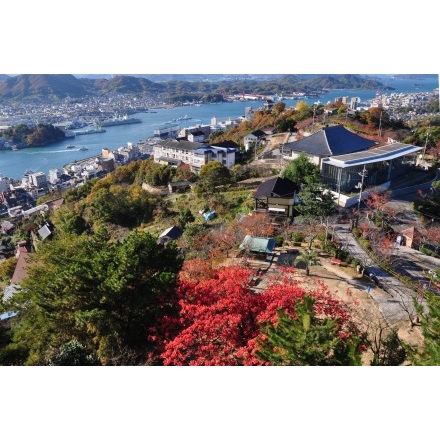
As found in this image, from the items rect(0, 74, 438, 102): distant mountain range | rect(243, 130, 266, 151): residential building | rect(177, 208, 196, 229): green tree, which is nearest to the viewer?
rect(177, 208, 196, 229): green tree

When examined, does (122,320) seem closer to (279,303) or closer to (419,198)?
(279,303)

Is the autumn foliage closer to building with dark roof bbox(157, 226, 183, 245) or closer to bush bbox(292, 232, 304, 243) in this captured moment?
bush bbox(292, 232, 304, 243)

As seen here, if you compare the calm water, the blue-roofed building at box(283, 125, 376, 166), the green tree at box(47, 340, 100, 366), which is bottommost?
the calm water

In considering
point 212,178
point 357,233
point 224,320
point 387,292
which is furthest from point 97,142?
point 224,320

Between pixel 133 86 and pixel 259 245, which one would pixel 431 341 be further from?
pixel 133 86

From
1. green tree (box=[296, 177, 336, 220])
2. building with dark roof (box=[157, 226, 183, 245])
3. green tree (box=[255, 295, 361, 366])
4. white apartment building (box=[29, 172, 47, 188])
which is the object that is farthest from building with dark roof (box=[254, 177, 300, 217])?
white apartment building (box=[29, 172, 47, 188])
